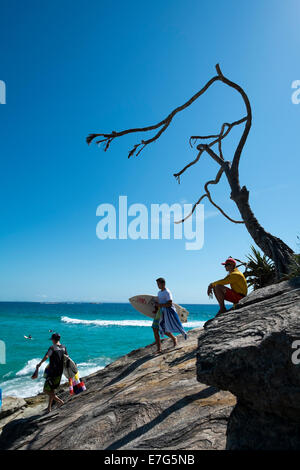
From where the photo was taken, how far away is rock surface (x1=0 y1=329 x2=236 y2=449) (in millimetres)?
2996

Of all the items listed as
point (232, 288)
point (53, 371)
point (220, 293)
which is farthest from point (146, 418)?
point (53, 371)

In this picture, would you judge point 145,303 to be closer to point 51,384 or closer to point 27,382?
point 51,384

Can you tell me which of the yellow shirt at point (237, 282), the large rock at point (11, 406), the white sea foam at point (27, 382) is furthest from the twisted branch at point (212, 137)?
the white sea foam at point (27, 382)

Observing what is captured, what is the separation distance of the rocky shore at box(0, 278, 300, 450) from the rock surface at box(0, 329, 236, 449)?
1 centimetres

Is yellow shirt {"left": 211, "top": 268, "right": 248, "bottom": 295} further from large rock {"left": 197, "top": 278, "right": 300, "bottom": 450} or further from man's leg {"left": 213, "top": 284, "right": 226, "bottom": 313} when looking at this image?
large rock {"left": 197, "top": 278, "right": 300, "bottom": 450}

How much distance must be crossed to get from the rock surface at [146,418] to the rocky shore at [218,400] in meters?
0.01

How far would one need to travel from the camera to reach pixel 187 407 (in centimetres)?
349

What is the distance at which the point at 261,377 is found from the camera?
222cm

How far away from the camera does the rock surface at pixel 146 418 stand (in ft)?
9.83

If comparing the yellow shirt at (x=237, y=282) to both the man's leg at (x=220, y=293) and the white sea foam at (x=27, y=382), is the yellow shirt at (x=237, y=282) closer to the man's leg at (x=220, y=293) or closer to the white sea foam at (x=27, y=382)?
the man's leg at (x=220, y=293)

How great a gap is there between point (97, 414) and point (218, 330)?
2.76 metres

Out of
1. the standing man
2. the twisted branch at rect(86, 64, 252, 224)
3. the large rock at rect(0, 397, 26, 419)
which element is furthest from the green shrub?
the large rock at rect(0, 397, 26, 419)
